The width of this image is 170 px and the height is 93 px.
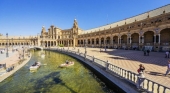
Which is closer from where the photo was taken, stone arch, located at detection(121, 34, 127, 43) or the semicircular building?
the semicircular building

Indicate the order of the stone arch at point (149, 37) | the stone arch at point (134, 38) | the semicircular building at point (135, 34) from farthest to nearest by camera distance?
the stone arch at point (134, 38) < the stone arch at point (149, 37) < the semicircular building at point (135, 34)

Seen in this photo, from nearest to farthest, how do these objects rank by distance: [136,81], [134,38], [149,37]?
[136,81] → [149,37] → [134,38]

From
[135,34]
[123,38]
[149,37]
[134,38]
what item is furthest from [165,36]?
[123,38]

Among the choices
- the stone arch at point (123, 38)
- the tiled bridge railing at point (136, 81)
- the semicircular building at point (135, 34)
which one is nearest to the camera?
the tiled bridge railing at point (136, 81)

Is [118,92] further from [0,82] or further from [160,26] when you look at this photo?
[160,26]

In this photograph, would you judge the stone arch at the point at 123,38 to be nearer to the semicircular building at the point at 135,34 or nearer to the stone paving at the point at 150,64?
the semicircular building at the point at 135,34

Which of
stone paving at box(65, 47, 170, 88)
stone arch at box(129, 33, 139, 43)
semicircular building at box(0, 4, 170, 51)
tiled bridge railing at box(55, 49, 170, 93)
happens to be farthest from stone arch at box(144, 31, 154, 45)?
tiled bridge railing at box(55, 49, 170, 93)

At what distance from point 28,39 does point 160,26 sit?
106 m

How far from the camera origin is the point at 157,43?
33.7 meters

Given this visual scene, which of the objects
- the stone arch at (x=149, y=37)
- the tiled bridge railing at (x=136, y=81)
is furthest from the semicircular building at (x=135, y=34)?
the tiled bridge railing at (x=136, y=81)

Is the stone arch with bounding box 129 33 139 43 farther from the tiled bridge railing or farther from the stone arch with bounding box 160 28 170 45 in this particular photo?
the tiled bridge railing

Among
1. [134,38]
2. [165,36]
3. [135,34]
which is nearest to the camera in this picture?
[165,36]

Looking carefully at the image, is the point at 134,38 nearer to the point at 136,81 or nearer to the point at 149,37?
the point at 149,37

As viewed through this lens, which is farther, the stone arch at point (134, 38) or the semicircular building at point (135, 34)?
the stone arch at point (134, 38)
